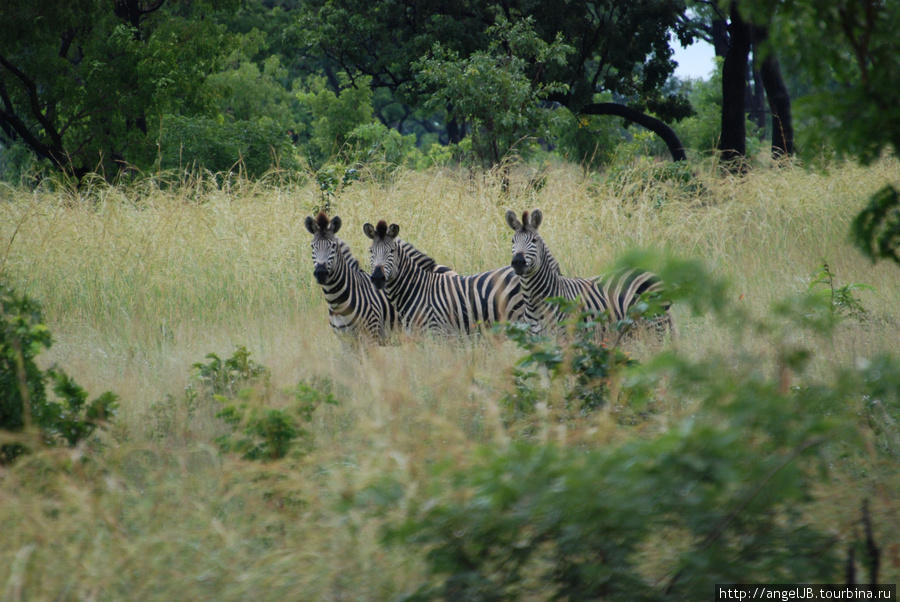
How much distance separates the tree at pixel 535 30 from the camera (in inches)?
719

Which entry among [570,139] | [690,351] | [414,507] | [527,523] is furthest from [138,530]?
[570,139]

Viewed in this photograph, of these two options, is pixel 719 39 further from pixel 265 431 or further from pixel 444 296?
pixel 265 431

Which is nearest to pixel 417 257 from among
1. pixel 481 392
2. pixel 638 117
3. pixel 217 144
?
pixel 481 392

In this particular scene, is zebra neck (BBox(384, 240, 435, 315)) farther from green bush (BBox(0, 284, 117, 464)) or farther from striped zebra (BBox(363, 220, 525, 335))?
green bush (BBox(0, 284, 117, 464))

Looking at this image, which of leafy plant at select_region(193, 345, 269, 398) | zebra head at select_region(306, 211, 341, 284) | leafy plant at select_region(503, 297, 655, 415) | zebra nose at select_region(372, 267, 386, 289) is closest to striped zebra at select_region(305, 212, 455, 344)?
zebra head at select_region(306, 211, 341, 284)

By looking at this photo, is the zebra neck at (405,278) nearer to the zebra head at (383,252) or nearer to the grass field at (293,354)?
the zebra head at (383,252)

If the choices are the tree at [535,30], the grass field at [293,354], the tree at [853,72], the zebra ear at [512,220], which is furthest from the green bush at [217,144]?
the tree at [853,72]

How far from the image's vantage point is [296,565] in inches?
105

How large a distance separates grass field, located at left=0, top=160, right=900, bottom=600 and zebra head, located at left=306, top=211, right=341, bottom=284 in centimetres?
68

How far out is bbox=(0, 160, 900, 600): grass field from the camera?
2674 millimetres

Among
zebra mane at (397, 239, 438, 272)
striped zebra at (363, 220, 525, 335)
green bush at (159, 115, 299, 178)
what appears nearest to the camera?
striped zebra at (363, 220, 525, 335)

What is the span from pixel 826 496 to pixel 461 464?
135 centimetres

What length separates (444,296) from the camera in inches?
270

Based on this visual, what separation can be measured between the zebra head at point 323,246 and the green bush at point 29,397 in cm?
247
